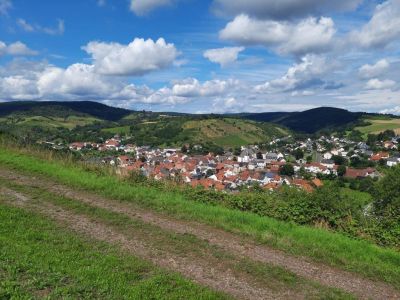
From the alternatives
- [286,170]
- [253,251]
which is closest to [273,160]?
[286,170]

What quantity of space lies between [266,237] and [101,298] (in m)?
4.62

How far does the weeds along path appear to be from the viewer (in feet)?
22.0

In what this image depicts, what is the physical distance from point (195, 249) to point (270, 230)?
2.51 metres

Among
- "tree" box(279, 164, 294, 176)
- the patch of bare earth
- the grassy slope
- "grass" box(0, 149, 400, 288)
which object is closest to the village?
"tree" box(279, 164, 294, 176)

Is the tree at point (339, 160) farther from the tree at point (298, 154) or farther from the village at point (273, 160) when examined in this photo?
the tree at point (298, 154)

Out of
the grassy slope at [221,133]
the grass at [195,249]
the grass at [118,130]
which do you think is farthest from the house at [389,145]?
the grass at [195,249]

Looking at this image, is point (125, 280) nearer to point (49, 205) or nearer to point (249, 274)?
point (249, 274)

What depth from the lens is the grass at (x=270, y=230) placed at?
25.9ft

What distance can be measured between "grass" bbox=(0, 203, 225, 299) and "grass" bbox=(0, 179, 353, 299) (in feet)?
3.69

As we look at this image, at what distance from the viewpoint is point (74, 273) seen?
5.67 m

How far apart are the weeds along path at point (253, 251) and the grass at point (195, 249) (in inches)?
10.3

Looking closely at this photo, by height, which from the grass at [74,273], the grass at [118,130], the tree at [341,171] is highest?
the grass at [74,273]

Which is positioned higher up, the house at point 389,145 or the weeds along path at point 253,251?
the weeds along path at point 253,251

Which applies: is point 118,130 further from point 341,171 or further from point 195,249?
point 195,249
